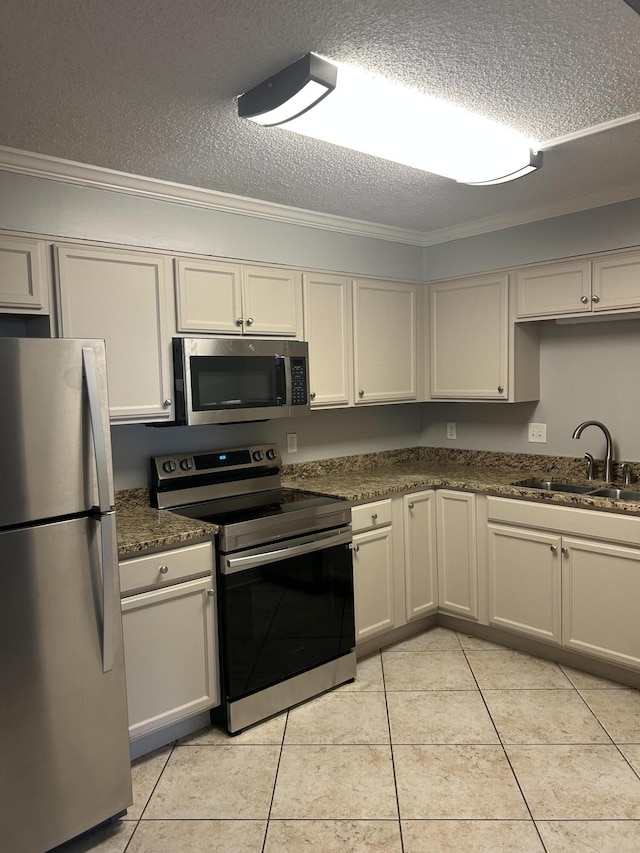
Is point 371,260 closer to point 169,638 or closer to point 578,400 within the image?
point 578,400

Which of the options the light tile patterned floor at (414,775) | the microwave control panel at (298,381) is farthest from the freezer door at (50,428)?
the microwave control panel at (298,381)

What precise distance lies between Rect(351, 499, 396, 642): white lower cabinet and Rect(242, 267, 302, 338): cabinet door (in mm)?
982

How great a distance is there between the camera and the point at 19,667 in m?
1.82

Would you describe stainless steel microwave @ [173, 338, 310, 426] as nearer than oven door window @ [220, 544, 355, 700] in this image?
No

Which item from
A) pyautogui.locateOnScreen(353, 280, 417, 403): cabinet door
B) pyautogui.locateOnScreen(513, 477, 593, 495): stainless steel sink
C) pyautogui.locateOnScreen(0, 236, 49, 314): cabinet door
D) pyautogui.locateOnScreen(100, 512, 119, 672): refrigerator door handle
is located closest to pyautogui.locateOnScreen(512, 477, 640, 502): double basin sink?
pyautogui.locateOnScreen(513, 477, 593, 495): stainless steel sink

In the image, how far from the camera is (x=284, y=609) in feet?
8.89

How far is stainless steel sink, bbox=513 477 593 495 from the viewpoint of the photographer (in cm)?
333

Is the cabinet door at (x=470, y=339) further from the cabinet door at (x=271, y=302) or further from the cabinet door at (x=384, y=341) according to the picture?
the cabinet door at (x=271, y=302)

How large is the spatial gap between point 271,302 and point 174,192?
0.67m

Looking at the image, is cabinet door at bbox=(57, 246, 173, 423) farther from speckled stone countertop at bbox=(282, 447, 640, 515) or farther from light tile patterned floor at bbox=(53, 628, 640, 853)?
light tile patterned floor at bbox=(53, 628, 640, 853)

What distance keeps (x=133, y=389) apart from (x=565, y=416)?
7.71 ft

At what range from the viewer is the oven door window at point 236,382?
276cm

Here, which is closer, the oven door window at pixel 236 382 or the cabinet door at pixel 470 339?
the oven door window at pixel 236 382

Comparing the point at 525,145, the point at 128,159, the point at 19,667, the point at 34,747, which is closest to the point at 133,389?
the point at 128,159
